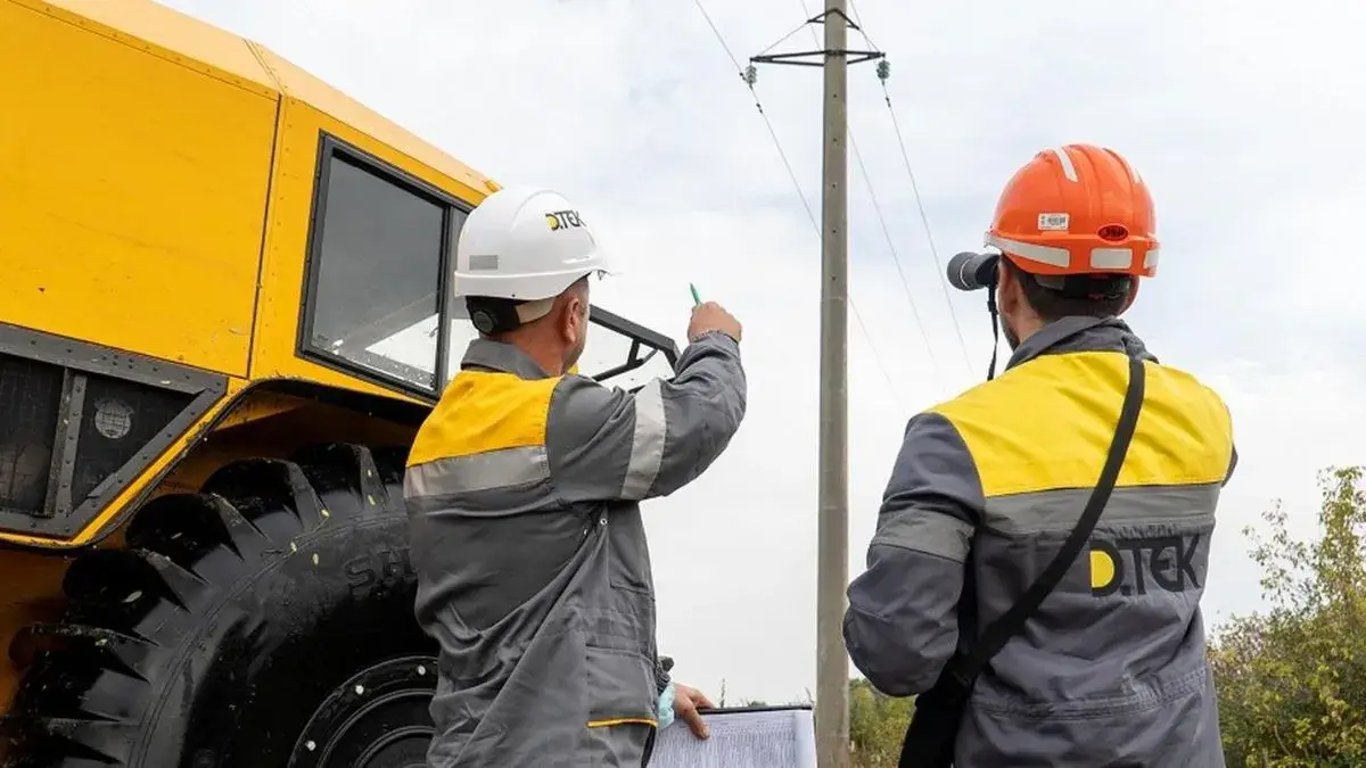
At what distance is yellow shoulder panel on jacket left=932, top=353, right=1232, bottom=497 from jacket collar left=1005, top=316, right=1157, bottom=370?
0.03 metres

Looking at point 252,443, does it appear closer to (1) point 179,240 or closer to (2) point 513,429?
(1) point 179,240

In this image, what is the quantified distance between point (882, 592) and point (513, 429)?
82 centimetres

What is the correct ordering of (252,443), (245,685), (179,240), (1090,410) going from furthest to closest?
(252,443) → (179,240) → (245,685) → (1090,410)

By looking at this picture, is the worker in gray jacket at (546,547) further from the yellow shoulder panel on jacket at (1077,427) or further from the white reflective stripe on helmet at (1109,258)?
the white reflective stripe on helmet at (1109,258)

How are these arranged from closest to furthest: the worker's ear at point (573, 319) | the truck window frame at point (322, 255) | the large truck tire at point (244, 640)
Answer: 1. the worker's ear at point (573, 319)
2. the large truck tire at point (244, 640)
3. the truck window frame at point (322, 255)

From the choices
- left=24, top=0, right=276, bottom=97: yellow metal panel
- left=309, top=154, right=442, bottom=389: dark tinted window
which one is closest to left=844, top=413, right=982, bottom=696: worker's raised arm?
left=309, top=154, right=442, bottom=389: dark tinted window

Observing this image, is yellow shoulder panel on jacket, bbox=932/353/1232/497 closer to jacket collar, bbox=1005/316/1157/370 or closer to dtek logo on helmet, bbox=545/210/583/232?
jacket collar, bbox=1005/316/1157/370

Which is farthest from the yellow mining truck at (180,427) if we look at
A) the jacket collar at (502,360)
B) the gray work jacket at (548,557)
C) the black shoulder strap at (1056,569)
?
the black shoulder strap at (1056,569)

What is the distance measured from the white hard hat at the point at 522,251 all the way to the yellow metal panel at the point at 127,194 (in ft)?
3.48

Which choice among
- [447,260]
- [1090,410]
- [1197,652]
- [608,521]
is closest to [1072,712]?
[1197,652]

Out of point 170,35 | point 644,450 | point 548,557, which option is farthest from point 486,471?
point 170,35

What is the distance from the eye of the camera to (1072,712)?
2119 mm

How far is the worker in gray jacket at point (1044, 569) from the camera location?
7.02 feet

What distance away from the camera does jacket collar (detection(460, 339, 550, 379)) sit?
2756mm
